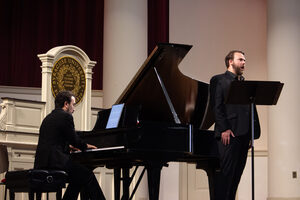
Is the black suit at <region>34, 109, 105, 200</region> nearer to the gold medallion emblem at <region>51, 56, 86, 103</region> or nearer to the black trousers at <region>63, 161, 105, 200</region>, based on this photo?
the black trousers at <region>63, 161, 105, 200</region>

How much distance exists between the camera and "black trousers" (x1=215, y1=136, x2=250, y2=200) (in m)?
5.46

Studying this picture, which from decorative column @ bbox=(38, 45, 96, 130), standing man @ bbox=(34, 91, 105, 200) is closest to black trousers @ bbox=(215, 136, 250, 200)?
standing man @ bbox=(34, 91, 105, 200)

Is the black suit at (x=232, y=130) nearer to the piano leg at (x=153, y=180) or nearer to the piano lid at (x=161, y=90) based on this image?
the piano lid at (x=161, y=90)

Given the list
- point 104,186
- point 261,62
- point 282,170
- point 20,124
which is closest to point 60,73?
point 20,124

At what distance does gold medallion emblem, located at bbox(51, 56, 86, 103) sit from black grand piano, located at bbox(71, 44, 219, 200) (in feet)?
6.17

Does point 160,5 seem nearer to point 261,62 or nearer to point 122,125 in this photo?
point 261,62

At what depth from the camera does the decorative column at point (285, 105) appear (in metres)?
8.58

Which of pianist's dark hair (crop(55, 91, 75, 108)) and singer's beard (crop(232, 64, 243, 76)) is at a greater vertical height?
singer's beard (crop(232, 64, 243, 76))

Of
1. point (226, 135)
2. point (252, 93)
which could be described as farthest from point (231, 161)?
point (252, 93)

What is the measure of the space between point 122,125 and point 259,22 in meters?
5.69

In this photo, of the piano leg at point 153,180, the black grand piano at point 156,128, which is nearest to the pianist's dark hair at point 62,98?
the black grand piano at point 156,128

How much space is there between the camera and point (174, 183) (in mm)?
10016

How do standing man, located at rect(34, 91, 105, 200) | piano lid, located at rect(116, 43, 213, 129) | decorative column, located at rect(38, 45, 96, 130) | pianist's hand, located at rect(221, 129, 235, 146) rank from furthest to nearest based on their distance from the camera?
1. decorative column, located at rect(38, 45, 96, 130)
2. standing man, located at rect(34, 91, 105, 200)
3. piano lid, located at rect(116, 43, 213, 129)
4. pianist's hand, located at rect(221, 129, 235, 146)

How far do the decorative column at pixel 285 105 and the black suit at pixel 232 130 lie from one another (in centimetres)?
322
